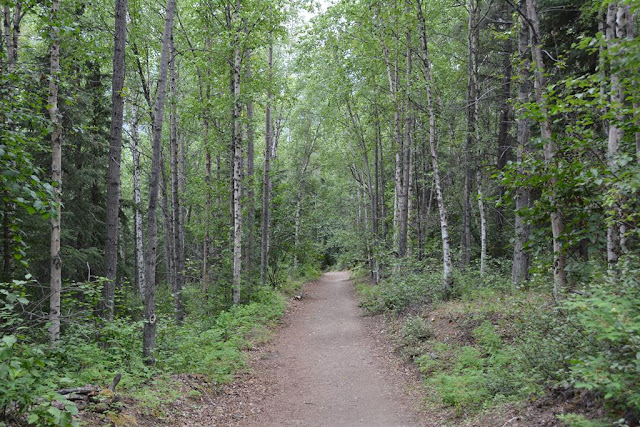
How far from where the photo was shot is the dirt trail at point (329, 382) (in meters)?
6.42

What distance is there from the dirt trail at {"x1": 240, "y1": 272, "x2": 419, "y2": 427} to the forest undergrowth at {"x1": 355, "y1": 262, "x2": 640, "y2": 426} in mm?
701

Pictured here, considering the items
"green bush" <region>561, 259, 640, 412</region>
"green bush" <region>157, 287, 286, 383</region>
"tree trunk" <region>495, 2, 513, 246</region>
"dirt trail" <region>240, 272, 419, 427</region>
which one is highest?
"tree trunk" <region>495, 2, 513, 246</region>

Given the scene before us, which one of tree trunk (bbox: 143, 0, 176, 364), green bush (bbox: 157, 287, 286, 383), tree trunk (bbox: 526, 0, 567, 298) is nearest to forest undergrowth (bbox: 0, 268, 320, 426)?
green bush (bbox: 157, 287, 286, 383)

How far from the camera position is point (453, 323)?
29.6ft

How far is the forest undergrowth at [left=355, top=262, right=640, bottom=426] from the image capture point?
3.49 metres

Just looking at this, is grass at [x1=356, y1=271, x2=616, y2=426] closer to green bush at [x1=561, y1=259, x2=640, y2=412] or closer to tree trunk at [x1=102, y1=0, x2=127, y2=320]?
green bush at [x1=561, y1=259, x2=640, y2=412]

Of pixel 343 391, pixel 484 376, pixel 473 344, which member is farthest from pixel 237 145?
pixel 484 376

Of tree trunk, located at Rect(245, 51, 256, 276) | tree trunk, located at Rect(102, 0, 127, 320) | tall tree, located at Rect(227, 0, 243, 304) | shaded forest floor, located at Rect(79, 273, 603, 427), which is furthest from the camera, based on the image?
tree trunk, located at Rect(245, 51, 256, 276)

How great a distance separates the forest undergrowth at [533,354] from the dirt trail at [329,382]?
701mm

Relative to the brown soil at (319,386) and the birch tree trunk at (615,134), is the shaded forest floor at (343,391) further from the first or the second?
the birch tree trunk at (615,134)

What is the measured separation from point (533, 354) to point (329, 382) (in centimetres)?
431

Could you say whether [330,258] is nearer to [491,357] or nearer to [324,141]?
[324,141]

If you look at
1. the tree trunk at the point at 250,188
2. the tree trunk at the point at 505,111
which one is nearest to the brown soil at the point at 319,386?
the tree trunk at the point at 250,188

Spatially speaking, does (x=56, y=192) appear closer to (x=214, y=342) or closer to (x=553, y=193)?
(x=214, y=342)
